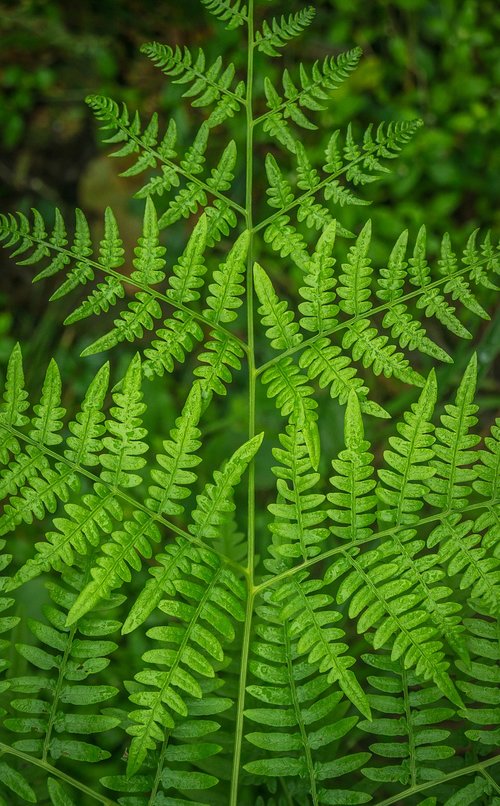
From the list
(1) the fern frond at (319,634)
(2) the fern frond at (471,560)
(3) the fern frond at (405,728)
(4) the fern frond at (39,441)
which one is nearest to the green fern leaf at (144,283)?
(4) the fern frond at (39,441)

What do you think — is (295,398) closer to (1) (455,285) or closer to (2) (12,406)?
(1) (455,285)

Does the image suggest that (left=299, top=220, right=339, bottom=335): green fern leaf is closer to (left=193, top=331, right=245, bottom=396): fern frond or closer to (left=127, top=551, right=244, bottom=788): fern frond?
(left=193, top=331, right=245, bottom=396): fern frond

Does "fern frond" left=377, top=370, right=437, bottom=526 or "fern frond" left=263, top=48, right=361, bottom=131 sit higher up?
"fern frond" left=263, top=48, right=361, bottom=131

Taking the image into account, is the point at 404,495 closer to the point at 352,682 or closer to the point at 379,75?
the point at 352,682

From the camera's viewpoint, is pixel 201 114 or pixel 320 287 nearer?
pixel 320 287

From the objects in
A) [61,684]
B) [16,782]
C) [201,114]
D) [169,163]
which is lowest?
[16,782]

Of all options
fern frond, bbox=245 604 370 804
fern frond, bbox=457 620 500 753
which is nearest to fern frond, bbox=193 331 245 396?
fern frond, bbox=245 604 370 804

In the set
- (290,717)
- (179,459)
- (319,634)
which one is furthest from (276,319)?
(290,717)

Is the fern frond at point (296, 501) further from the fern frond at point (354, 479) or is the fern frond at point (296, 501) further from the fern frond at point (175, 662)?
the fern frond at point (175, 662)
